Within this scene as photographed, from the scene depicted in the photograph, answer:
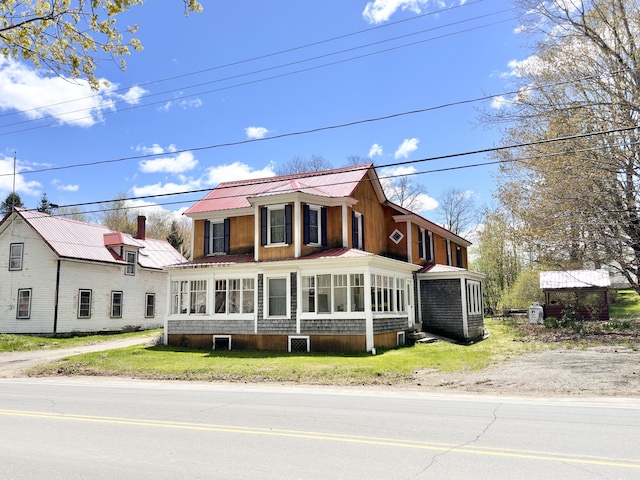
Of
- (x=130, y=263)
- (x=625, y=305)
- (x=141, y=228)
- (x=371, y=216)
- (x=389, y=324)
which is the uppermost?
(x=141, y=228)

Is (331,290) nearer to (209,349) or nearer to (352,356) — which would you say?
(352,356)

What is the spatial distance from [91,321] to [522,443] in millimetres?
29452

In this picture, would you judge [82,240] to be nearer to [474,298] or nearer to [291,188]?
[291,188]

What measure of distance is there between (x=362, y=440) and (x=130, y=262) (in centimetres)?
3044

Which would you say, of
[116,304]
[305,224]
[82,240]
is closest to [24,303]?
[82,240]

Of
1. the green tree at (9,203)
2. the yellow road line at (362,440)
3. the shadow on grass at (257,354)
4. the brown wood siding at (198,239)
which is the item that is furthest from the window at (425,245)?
the green tree at (9,203)

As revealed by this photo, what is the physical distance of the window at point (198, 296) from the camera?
22656 mm

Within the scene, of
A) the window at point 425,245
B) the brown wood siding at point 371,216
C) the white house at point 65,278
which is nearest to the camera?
the brown wood siding at point 371,216

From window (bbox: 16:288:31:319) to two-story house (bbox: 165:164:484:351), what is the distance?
11.3 metres

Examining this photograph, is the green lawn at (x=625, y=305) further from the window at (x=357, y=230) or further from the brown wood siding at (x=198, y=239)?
the brown wood siding at (x=198, y=239)

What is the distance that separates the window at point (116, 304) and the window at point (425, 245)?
19.7 m

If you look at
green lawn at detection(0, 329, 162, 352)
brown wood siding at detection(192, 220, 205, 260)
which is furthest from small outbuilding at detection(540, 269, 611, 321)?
green lawn at detection(0, 329, 162, 352)

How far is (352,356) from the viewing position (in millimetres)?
18219

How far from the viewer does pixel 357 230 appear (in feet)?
75.5
